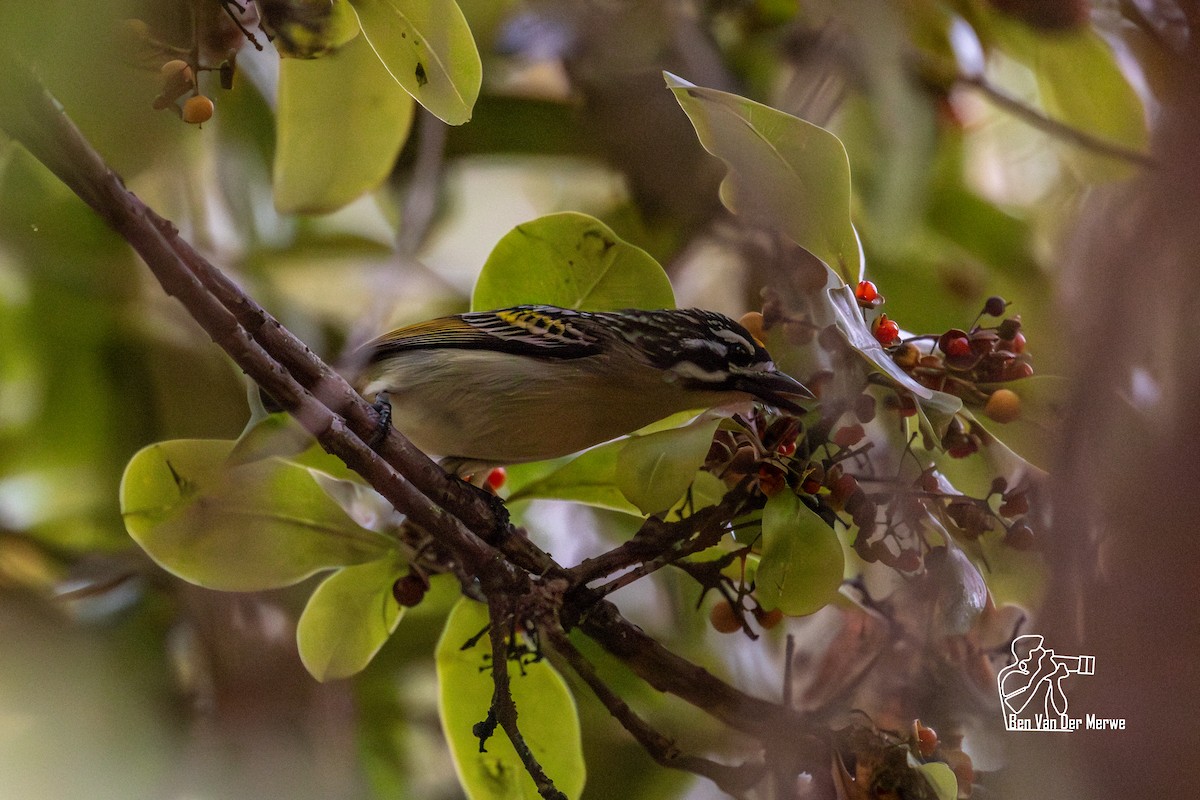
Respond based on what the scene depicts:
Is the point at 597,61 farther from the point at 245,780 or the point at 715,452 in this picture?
the point at 245,780

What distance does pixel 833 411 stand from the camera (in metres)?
0.96

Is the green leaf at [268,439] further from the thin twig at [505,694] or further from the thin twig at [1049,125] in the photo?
the thin twig at [1049,125]

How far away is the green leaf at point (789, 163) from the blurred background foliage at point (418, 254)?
388 millimetres

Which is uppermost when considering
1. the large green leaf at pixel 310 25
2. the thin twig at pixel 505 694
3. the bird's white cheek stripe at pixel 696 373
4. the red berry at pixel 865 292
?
the large green leaf at pixel 310 25

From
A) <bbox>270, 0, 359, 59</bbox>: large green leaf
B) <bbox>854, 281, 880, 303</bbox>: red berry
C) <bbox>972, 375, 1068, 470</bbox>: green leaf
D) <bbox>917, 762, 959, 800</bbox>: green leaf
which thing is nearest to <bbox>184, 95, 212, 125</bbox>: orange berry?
<bbox>270, 0, 359, 59</bbox>: large green leaf

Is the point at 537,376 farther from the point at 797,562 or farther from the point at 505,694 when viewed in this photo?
the point at 797,562

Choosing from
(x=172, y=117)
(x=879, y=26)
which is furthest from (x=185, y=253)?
(x=879, y=26)

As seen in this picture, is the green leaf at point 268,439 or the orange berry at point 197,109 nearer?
the orange berry at point 197,109

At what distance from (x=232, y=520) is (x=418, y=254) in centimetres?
76

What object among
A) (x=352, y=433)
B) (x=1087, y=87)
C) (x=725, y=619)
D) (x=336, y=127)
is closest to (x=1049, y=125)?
(x=1087, y=87)

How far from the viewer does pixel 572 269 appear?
3.98ft

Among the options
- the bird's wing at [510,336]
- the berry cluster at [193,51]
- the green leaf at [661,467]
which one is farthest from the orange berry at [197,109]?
the green leaf at [661,467]

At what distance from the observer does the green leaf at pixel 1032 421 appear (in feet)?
3.23

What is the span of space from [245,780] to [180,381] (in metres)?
0.66
